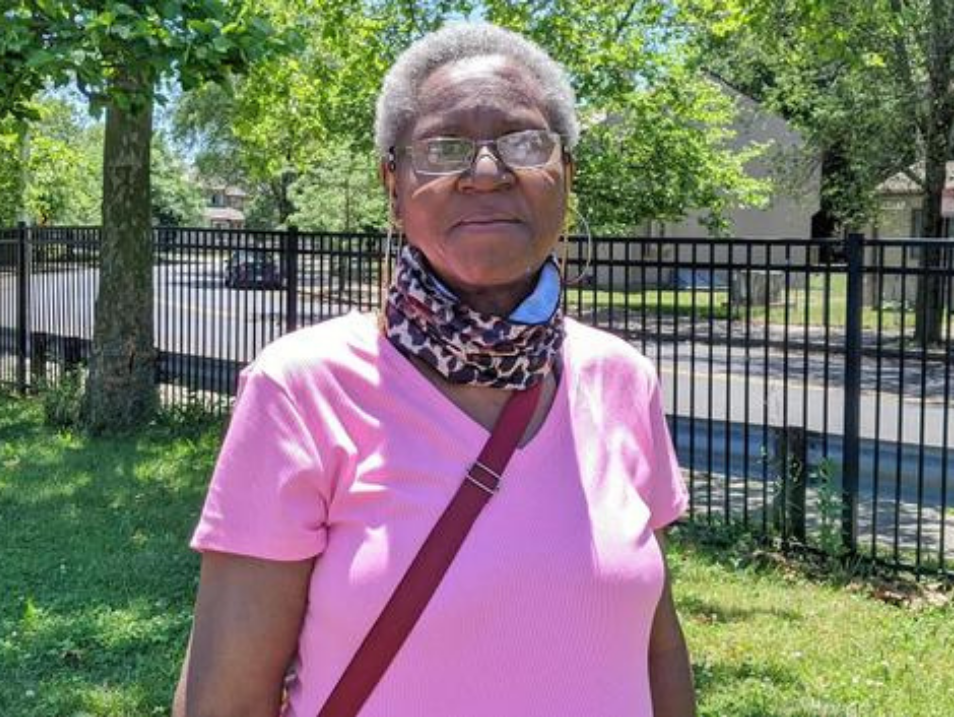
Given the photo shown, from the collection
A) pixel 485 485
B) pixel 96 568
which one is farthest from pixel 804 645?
pixel 485 485

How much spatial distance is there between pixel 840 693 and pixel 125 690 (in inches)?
110

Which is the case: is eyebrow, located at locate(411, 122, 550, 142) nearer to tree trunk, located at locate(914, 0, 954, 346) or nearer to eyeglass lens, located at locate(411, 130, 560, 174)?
eyeglass lens, located at locate(411, 130, 560, 174)

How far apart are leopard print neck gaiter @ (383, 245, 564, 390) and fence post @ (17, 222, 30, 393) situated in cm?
1269

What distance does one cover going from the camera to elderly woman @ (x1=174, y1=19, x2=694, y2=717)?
156 cm

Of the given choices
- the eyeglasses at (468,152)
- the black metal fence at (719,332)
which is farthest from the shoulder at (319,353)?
the black metal fence at (719,332)

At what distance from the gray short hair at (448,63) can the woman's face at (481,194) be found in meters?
0.02

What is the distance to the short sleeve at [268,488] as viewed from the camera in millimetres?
1537

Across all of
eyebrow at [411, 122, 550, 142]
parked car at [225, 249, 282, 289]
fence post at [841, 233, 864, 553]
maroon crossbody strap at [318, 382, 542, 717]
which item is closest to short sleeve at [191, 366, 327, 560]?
maroon crossbody strap at [318, 382, 542, 717]

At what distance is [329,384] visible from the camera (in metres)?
1.64

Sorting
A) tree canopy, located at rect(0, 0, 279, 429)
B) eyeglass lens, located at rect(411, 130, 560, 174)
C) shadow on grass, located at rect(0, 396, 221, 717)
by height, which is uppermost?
tree canopy, located at rect(0, 0, 279, 429)

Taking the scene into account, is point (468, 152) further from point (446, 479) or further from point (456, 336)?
point (446, 479)

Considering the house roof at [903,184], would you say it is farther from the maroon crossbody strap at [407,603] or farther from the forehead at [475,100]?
the maroon crossbody strap at [407,603]

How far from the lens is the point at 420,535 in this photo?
158 centimetres

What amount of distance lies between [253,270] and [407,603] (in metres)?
9.31
